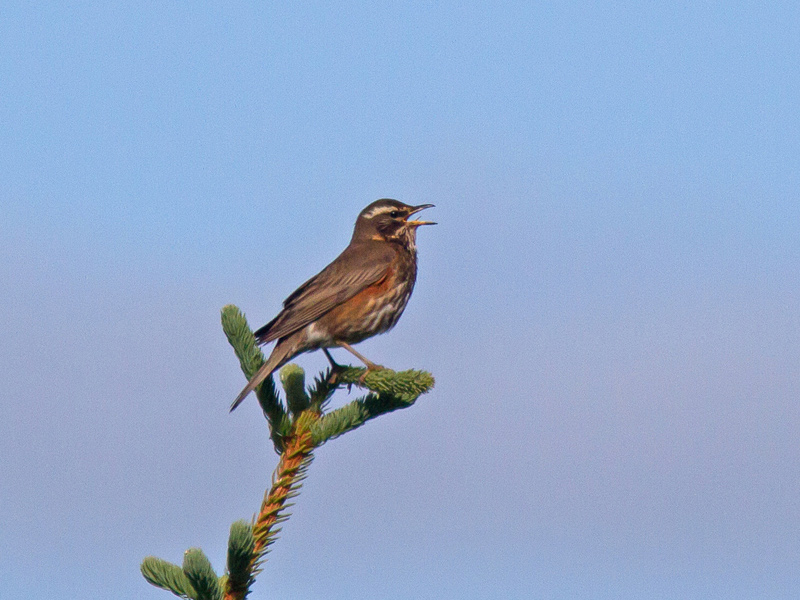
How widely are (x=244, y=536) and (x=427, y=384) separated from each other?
7.70 feet

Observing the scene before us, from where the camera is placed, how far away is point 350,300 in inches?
434

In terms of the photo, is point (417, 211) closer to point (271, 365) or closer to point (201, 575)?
point (271, 365)

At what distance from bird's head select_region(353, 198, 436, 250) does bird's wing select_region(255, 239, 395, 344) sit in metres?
0.61

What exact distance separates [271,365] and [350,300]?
275 centimetres

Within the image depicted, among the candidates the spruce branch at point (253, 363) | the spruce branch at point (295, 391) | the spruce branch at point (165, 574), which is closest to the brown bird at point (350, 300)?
the spruce branch at point (253, 363)

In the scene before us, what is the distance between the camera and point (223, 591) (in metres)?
4.89

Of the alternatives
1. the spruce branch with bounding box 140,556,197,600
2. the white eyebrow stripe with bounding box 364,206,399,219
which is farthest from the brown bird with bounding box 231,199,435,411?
the spruce branch with bounding box 140,556,197,600

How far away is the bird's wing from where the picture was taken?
9920 mm

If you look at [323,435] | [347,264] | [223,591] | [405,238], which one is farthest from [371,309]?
[223,591]

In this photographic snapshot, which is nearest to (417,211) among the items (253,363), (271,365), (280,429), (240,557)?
(271,365)

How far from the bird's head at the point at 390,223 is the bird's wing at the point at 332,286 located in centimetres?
61

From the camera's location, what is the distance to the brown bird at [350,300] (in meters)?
10.0

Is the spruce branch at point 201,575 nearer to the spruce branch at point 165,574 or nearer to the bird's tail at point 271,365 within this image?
the spruce branch at point 165,574

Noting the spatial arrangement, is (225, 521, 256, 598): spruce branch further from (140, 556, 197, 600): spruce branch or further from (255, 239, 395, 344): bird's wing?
(255, 239, 395, 344): bird's wing
